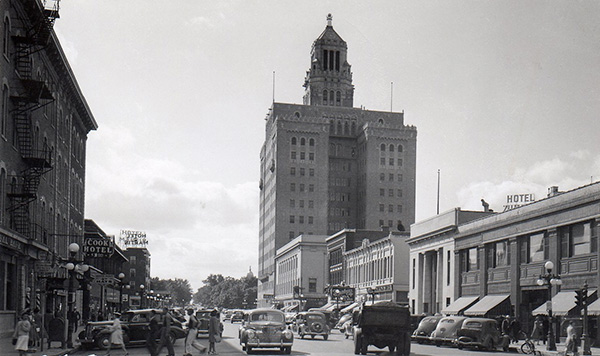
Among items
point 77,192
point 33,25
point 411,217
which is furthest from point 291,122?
point 33,25

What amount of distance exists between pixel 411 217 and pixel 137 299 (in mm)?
56681

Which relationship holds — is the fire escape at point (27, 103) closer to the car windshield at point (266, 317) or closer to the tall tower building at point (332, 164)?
the car windshield at point (266, 317)

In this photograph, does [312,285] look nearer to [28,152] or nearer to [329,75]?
[329,75]

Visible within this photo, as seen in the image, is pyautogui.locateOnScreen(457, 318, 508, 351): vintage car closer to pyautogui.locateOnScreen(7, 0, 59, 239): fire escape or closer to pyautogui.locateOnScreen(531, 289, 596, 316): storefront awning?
pyautogui.locateOnScreen(531, 289, 596, 316): storefront awning

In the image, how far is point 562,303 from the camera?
42688 mm

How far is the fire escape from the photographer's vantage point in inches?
1452

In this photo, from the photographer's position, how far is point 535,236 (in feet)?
162

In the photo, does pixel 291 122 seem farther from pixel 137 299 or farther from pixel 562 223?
pixel 562 223

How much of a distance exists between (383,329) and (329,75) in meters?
137

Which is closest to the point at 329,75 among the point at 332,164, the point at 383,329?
the point at 332,164

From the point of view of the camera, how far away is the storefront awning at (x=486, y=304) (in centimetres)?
5231

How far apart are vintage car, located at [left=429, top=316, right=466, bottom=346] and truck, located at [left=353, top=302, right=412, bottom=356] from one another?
25.7 feet

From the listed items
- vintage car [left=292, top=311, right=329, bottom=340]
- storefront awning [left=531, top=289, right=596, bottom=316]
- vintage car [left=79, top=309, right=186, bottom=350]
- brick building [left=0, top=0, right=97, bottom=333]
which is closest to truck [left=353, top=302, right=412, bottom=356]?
vintage car [left=79, top=309, right=186, bottom=350]

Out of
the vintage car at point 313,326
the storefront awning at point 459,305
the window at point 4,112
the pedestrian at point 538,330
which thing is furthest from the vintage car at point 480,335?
the window at point 4,112
